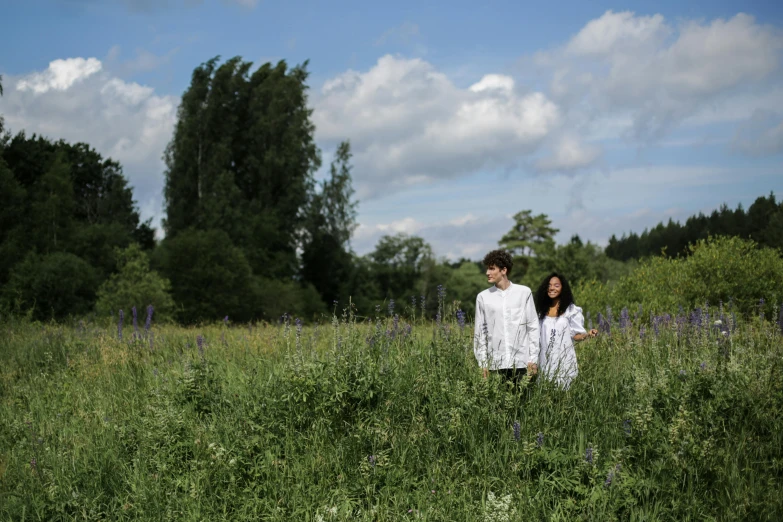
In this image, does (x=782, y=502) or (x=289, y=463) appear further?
(x=289, y=463)

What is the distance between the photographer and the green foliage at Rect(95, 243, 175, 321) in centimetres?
3051

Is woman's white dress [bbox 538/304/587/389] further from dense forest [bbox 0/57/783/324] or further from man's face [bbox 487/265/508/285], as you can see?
dense forest [bbox 0/57/783/324]

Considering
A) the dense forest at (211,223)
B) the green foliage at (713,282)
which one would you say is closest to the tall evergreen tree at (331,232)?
the dense forest at (211,223)

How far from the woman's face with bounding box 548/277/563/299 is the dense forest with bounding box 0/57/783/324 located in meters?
24.7

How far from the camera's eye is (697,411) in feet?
19.9

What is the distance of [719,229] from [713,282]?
206 feet

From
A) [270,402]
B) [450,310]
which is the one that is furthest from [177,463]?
[450,310]

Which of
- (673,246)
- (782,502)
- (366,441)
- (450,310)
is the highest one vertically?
(673,246)

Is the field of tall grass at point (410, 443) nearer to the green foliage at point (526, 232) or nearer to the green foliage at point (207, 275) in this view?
the green foliage at point (207, 275)

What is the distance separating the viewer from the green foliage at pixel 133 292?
30508 mm

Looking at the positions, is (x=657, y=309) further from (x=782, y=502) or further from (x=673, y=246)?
(x=673, y=246)

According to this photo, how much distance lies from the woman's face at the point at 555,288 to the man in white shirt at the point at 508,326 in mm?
1263

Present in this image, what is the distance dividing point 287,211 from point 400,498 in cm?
4209

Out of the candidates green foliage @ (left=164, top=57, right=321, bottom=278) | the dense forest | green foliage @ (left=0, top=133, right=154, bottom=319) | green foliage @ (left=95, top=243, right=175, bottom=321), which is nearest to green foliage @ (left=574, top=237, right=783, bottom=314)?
the dense forest
